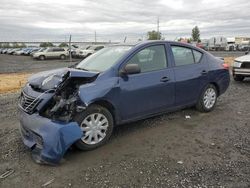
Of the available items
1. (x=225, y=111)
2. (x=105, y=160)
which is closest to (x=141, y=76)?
(x=105, y=160)

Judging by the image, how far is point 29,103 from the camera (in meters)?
4.45

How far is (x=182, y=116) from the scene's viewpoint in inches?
247

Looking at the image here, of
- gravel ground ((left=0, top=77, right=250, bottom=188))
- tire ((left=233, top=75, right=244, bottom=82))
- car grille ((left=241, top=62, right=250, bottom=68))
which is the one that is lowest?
gravel ground ((left=0, top=77, right=250, bottom=188))

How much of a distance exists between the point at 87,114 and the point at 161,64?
190 cm

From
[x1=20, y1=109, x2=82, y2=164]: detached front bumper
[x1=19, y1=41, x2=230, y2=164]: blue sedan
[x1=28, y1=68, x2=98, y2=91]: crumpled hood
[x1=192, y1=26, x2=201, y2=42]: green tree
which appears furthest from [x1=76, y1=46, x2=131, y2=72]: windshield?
[x1=192, y1=26, x2=201, y2=42]: green tree

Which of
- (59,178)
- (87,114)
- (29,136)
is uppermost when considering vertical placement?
(87,114)

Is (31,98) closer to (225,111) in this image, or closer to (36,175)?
(36,175)

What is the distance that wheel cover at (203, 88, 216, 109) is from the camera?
21.3 feet

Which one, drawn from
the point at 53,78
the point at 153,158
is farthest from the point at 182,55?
the point at 53,78

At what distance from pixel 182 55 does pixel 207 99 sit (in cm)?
124

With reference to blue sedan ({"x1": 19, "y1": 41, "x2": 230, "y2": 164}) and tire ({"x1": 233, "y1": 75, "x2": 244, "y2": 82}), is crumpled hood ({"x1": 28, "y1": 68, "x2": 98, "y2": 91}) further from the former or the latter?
tire ({"x1": 233, "y1": 75, "x2": 244, "y2": 82})

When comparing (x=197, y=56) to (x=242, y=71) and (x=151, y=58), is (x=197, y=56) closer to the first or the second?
(x=151, y=58)

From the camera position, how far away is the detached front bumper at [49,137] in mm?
3914

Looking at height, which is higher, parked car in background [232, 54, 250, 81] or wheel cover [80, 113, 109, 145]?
parked car in background [232, 54, 250, 81]
